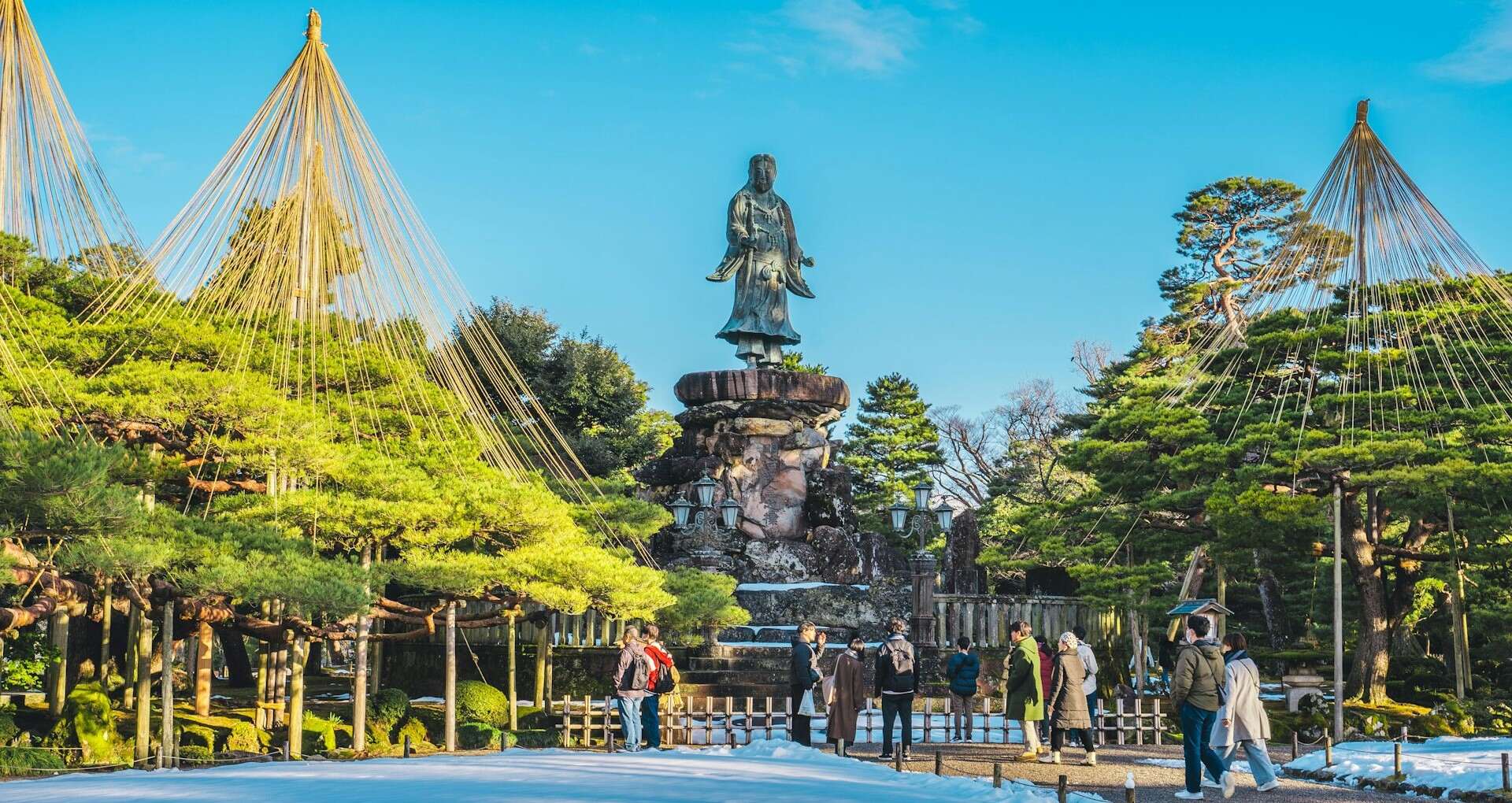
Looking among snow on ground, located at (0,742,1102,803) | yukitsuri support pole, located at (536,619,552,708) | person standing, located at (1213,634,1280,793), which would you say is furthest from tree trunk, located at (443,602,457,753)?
person standing, located at (1213,634,1280,793)

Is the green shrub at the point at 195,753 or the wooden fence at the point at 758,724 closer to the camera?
the green shrub at the point at 195,753

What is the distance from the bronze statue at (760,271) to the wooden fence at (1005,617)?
7.76 m

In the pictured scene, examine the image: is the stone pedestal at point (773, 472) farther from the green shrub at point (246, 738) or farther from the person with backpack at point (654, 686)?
the person with backpack at point (654, 686)

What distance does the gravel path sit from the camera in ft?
33.9

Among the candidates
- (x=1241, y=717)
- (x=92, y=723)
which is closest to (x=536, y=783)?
(x=1241, y=717)

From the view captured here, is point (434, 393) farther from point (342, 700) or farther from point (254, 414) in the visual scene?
point (342, 700)

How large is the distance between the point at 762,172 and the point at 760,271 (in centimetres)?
195

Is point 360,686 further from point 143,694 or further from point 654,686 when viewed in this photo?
point 654,686

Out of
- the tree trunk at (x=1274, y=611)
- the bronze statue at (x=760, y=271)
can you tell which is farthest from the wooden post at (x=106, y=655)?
the tree trunk at (x=1274, y=611)

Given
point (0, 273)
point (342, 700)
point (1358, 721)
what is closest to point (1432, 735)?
point (1358, 721)

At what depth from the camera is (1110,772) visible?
12.0 metres

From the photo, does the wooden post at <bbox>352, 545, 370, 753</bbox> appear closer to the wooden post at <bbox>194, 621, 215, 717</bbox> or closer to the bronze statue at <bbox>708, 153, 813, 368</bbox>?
the wooden post at <bbox>194, 621, 215, 717</bbox>

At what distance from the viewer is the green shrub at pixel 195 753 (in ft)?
44.8

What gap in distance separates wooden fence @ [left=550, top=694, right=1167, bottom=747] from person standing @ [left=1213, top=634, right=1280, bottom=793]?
181 inches
